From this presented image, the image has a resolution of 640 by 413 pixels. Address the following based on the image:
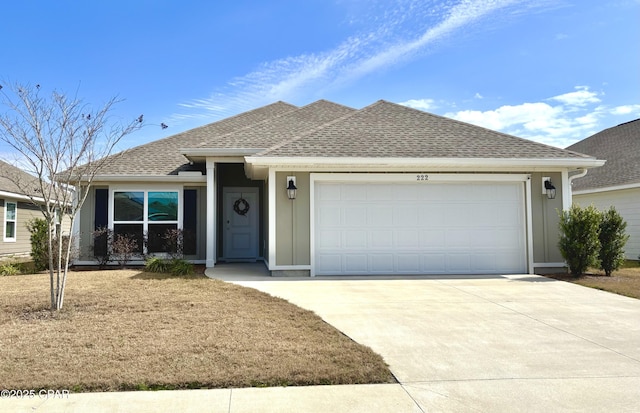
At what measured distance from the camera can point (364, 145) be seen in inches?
391

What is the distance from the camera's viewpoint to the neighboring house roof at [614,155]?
46.9 feet

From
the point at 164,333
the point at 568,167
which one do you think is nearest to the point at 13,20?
the point at 164,333

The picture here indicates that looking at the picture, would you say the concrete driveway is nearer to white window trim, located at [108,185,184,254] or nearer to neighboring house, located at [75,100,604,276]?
neighboring house, located at [75,100,604,276]

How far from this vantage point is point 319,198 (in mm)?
9695

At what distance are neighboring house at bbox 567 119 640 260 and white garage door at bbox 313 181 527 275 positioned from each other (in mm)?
6736

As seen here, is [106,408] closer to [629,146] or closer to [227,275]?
[227,275]

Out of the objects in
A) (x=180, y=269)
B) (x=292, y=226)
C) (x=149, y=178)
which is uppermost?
(x=149, y=178)

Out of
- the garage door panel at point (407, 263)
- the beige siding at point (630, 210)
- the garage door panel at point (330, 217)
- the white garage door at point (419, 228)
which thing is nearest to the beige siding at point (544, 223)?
the white garage door at point (419, 228)

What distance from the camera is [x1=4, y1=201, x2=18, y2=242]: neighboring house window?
1554 centimetres

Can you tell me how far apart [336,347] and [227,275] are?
5.73m

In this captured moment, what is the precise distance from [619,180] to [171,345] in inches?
617

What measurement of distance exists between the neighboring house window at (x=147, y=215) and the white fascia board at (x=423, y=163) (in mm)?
3837

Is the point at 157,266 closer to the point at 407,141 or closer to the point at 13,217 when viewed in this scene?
the point at 407,141

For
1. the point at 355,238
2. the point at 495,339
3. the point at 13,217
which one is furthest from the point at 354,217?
the point at 13,217
